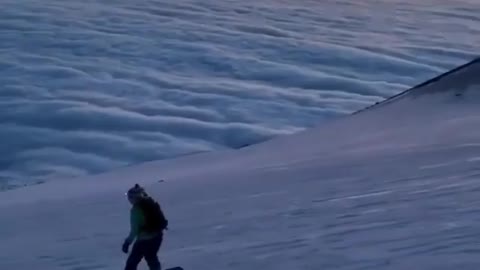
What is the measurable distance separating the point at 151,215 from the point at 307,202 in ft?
14.4

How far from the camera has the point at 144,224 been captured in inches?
293

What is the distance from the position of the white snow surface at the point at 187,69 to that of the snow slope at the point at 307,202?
35.6 inches

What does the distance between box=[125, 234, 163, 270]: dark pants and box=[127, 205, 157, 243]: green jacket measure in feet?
0.11

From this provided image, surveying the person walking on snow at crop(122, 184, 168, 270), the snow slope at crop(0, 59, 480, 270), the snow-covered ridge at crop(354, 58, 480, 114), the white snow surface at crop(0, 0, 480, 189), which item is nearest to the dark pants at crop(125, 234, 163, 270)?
the person walking on snow at crop(122, 184, 168, 270)

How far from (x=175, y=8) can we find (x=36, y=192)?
13.1 metres

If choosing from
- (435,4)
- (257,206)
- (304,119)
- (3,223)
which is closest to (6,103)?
(304,119)

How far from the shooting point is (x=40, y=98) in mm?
20938

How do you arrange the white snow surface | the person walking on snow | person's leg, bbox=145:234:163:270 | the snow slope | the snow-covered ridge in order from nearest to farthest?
1. the person walking on snow
2. person's leg, bbox=145:234:163:270
3. the snow slope
4. the white snow surface
5. the snow-covered ridge

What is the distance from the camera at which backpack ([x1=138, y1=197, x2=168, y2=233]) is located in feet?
24.2

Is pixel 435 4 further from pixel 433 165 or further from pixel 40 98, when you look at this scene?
pixel 433 165

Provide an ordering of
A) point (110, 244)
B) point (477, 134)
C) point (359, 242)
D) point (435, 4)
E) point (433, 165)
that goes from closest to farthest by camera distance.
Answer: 1. point (359, 242)
2. point (110, 244)
3. point (433, 165)
4. point (477, 134)
5. point (435, 4)

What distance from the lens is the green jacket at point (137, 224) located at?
291 inches

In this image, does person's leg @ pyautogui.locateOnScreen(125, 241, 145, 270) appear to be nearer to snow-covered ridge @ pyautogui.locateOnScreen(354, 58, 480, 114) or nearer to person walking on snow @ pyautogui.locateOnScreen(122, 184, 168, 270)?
person walking on snow @ pyautogui.locateOnScreen(122, 184, 168, 270)

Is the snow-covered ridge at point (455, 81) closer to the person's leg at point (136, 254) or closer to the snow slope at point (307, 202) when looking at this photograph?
the snow slope at point (307, 202)
